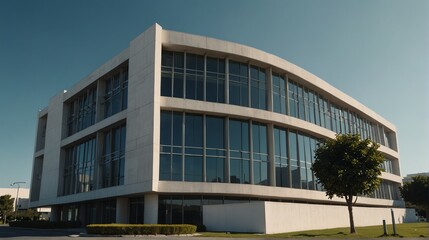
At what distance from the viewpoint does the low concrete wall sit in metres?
33.6

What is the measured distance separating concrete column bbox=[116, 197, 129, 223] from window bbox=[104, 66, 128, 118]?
32.6ft

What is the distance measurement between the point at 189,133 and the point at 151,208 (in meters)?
7.92

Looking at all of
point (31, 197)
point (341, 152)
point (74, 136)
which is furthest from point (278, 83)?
point (31, 197)

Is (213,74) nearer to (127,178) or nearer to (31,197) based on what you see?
(127,178)

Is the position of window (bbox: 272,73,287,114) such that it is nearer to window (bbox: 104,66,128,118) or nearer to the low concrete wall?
the low concrete wall

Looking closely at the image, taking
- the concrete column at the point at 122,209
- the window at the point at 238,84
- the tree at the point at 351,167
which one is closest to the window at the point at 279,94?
the window at the point at 238,84

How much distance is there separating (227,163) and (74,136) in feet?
75.1

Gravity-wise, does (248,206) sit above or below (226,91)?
Result: below

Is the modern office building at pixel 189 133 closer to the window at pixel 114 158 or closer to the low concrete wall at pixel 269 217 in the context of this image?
the window at pixel 114 158

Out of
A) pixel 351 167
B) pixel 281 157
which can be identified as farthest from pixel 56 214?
pixel 351 167

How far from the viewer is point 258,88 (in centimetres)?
4438

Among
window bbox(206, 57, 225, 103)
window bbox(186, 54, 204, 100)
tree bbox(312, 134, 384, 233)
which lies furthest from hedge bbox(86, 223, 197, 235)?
window bbox(206, 57, 225, 103)

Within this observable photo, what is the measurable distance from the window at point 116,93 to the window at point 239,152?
12.2m

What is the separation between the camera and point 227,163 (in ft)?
→ 131
